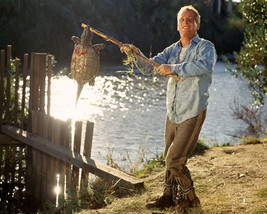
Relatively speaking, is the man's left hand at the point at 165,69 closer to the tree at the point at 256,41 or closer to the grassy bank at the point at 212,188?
the grassy bank at the point at 212,188

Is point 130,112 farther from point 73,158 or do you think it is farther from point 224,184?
point 224,184

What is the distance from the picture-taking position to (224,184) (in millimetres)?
5949

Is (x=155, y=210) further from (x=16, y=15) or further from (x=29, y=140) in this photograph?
(x=16, y=15)

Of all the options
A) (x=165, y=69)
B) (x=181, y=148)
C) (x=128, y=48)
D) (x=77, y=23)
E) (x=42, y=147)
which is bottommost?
(x=42, y=147)

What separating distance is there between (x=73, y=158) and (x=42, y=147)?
0.77 meters

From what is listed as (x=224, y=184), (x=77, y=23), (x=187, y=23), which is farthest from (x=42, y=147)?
(x=77, y=23)

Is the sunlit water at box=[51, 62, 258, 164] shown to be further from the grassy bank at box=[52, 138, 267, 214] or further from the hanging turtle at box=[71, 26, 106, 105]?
the hanging turtle at box=[71, 26, 106, 105]

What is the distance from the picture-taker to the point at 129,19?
2920 cm

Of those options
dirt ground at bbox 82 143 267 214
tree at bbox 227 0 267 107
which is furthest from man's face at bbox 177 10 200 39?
tree at bbox 227 0 267 107

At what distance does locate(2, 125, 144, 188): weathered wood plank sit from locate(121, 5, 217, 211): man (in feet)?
2.49

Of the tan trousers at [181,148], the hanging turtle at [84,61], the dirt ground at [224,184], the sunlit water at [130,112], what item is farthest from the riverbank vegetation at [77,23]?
the hanging turtle at [84,61]

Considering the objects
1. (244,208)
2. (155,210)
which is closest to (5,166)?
(155,210)

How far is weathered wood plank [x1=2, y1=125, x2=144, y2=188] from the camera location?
5426mm

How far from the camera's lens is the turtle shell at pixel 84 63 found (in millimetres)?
4289
